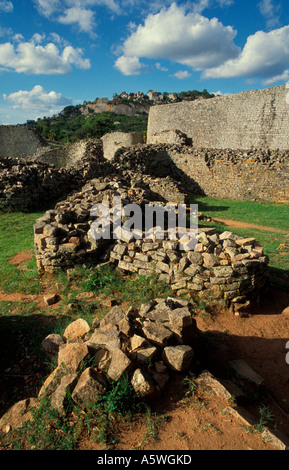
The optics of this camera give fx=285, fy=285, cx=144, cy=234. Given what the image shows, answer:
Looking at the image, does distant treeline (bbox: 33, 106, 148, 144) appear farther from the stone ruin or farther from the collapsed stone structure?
the collapsed stone structure

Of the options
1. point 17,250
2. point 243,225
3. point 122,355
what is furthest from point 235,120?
point 122,355

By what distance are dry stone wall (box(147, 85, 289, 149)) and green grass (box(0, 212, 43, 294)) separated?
54.8 ft

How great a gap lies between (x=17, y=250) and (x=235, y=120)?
20.2 meters

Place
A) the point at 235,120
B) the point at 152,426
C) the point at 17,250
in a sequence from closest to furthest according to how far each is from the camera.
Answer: the point at 152,426, the point at 17,250, the point at 235,120

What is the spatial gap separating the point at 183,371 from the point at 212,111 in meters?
24.0

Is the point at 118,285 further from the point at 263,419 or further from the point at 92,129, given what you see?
the point at 92,129

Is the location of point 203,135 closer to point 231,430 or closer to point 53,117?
point 231,430

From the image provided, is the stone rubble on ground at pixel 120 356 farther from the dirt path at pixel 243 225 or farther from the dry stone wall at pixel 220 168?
the dry stone wall at pixel 220 168

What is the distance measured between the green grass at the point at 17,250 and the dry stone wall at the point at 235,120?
16.7 metres

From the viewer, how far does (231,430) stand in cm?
241

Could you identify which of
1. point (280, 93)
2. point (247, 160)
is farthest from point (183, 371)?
point (280, 93)

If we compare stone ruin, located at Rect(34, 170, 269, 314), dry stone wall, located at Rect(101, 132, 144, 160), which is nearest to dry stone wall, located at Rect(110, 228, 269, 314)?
stone ruin, located at Rect(34, 170, 269, 314)

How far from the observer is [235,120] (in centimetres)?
2203
